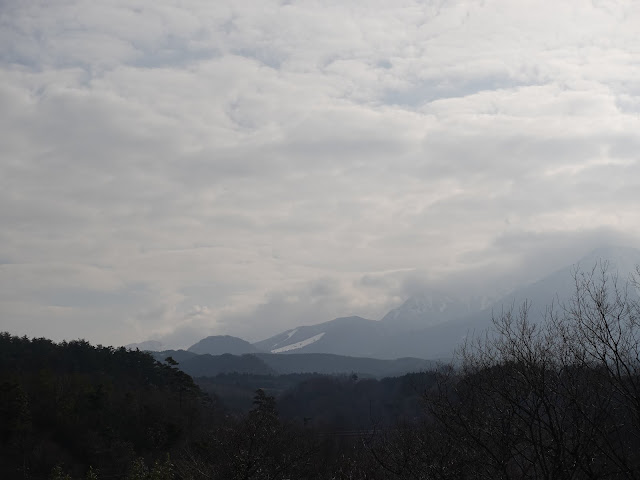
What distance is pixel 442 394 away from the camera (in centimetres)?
2291

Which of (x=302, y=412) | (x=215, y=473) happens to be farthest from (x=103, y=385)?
(x=302, y=412)

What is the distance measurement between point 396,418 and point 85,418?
32148 mm

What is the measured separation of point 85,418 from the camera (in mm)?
65750

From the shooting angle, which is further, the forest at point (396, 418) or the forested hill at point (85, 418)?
the forested hill at point (85, 418)

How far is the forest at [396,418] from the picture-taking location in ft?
55.8

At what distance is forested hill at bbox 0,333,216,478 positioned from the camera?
187ft

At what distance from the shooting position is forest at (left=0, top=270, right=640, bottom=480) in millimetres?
17000

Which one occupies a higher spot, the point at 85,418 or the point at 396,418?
the point at 85,418

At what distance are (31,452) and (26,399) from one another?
581 cm

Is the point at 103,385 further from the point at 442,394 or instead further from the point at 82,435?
the point at 442,394

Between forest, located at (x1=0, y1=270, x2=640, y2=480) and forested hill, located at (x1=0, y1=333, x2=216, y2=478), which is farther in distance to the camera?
forested hill, located at (x1=0, y1=333, x2=216, y2=478)

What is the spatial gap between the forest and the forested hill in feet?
0.49

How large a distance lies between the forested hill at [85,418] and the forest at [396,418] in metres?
0.15

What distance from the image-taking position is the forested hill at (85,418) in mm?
57094
